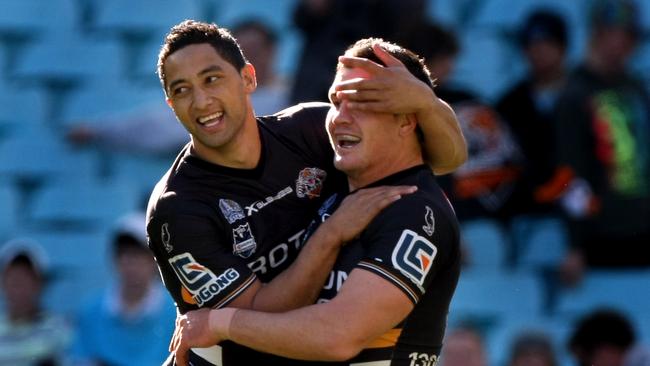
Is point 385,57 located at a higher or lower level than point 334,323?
higher

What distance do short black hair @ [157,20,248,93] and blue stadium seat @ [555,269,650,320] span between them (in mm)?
4103

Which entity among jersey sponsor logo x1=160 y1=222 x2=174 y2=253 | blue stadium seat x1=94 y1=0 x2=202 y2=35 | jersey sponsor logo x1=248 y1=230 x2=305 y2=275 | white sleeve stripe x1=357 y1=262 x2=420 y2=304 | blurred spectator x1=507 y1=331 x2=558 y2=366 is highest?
blue stadium seat x1=94 y1=0 x2=202 y2=35

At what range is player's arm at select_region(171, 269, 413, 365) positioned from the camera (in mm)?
4594

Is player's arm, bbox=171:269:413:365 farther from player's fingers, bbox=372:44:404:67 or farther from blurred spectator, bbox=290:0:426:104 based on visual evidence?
blurred spectator, bbox=290:0:426:104

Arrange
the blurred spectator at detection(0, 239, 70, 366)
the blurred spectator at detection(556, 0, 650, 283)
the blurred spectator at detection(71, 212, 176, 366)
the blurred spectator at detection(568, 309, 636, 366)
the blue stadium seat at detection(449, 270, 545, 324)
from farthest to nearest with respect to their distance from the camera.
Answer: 1. the blue stadium seat at detection(449, 270, 545, 324)
2. the blurred spectator at detection(556, 0, 650, 283)
3. the blurred spectator at detection(0, 239, 70, 366)
4. the blurred spectator at detection(71, 212, 176, 366)
5. the blurred spectator at detection(568, 309, 636, 366)

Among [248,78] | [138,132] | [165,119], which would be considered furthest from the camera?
[138,132]

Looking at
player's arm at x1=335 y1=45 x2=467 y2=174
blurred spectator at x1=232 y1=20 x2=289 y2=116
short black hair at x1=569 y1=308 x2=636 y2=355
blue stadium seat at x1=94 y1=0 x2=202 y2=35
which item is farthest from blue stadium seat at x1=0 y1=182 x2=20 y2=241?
player's arm at x1=335 y1=45 x2=467 y2=174

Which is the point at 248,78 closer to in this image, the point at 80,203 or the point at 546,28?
the point at 546,28

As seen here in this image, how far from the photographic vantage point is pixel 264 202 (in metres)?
5.02

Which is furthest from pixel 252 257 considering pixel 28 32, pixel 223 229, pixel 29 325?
pixel 28 32

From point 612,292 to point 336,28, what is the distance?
7.01ft

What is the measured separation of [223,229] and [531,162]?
3.93 metres

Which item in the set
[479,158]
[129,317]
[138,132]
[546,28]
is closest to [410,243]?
[129,317]

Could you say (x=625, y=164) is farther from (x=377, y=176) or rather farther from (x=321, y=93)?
(x=377, y=176)
